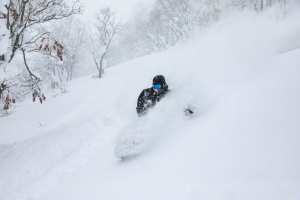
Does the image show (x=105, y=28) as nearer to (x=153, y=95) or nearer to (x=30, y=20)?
(x=153, y=95)

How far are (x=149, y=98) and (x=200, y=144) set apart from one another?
Result: 3.55 m

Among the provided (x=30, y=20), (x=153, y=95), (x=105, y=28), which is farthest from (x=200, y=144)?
(x=105, y=28)

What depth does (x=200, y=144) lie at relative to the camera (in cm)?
522

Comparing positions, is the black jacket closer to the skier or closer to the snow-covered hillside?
the skier

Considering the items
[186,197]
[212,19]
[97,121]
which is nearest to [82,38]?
[212,19]

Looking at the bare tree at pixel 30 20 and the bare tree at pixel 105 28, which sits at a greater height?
the bare tree at pixel 30 20

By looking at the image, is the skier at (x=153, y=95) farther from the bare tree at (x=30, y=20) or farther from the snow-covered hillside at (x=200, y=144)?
the bare tree at (x=30, y=20)

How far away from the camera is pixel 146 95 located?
861 centimetres

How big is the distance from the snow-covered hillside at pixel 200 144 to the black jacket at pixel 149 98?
0.92 feet

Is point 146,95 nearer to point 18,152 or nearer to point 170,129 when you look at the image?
point 170,129

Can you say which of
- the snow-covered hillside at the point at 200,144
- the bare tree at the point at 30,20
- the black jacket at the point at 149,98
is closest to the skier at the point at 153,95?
the black jacket at the point at 149,98

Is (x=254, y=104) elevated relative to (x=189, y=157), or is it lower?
elevated

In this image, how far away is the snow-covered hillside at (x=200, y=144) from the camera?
159 inches

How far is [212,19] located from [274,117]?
33.2 meters
